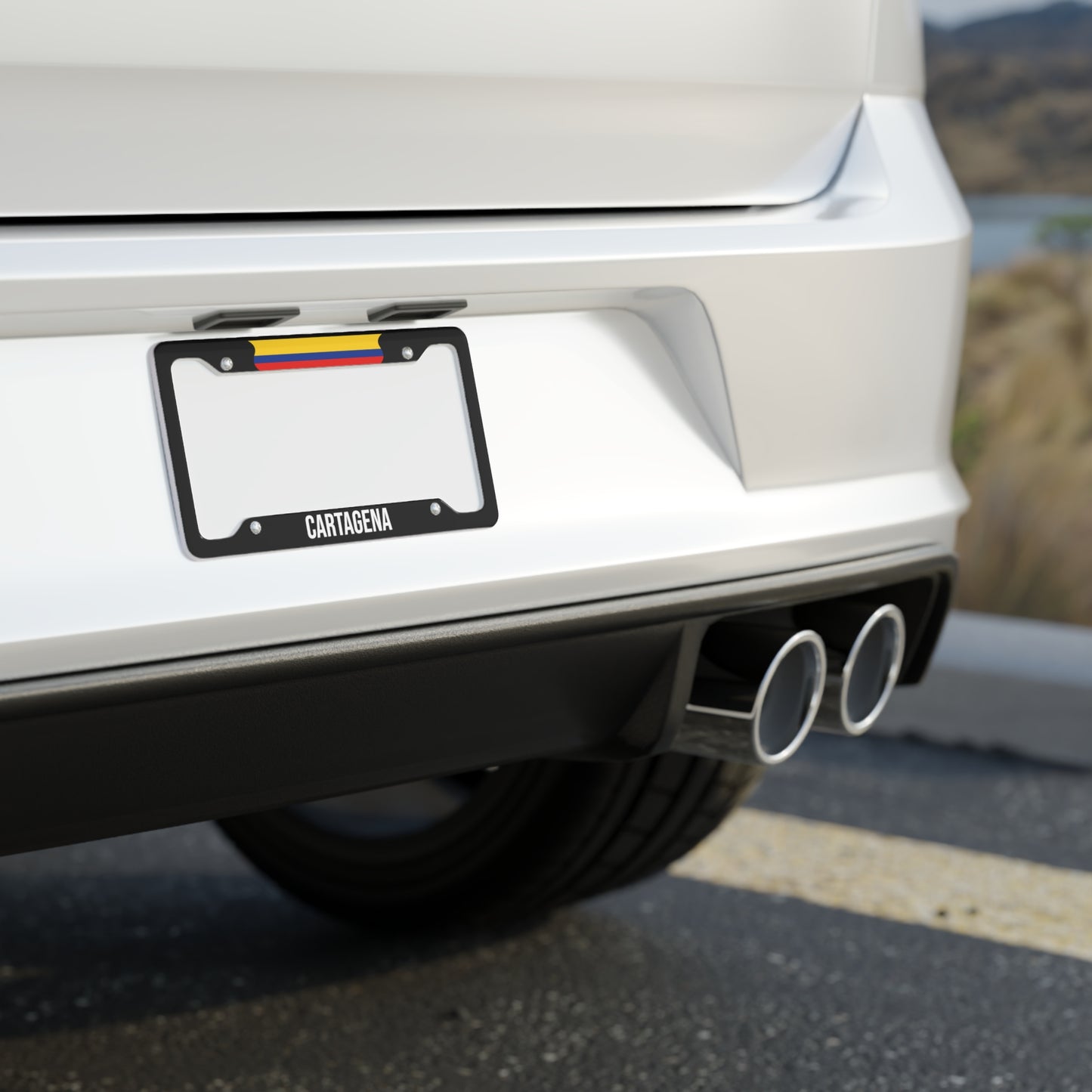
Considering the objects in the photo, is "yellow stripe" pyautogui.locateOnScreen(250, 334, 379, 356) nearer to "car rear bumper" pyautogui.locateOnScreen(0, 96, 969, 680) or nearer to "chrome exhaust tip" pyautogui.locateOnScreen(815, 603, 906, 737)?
"car rear bumper" pyautogui.locateOnScreen(0, 96, 969, 680)

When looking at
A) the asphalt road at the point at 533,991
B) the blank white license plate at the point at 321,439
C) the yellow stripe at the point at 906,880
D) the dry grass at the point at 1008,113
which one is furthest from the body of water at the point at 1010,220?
the blank white license plate at the point at 321,439

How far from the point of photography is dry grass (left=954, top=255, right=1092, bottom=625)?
4902 millimetres

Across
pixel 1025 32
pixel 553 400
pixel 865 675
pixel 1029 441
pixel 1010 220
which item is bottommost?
pixel 1029 441

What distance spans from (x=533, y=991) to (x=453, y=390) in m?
1.05

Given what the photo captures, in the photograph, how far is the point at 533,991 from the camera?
93.7 inches

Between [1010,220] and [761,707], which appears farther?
[1010,220]

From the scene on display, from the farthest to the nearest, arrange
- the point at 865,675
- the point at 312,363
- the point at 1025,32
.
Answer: the point at 1025,32
the point at 865,675
the point at 312,363

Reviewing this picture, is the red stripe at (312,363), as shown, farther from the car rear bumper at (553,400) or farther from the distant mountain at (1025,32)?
the distant mountain at (1025,32)

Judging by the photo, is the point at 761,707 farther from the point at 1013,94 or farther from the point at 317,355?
the point at 1013,94

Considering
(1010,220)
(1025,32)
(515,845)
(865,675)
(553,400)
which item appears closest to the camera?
(553,400)

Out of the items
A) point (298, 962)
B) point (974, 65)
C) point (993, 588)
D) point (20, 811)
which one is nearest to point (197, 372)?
point (20, 811)

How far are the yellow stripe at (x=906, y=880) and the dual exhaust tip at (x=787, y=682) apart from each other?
855 millimetres

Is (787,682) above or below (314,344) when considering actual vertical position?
below

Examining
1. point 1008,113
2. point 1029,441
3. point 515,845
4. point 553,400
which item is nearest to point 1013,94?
point 1008,113
